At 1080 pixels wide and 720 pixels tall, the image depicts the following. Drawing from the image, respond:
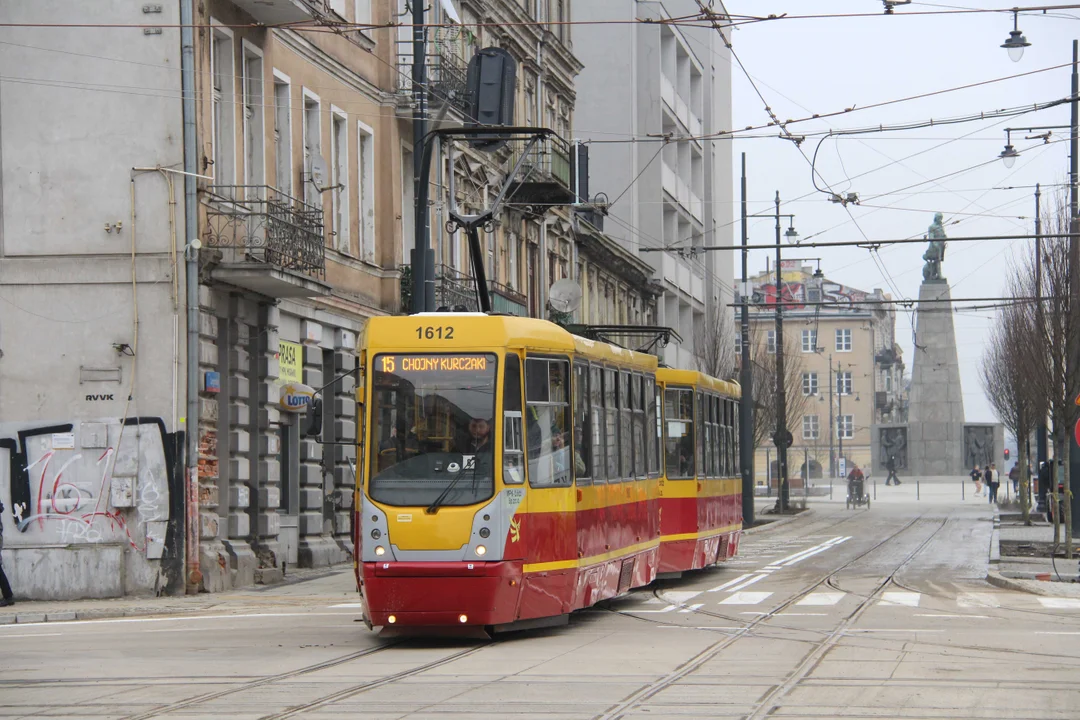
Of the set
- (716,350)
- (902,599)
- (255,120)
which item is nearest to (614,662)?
(902,599)

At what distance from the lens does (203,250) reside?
78.3ft

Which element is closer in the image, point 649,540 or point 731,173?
point 649,540

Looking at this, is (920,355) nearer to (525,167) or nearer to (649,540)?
(525,167)

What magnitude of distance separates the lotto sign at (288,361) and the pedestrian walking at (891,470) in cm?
6592

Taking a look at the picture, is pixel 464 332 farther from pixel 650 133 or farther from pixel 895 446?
pixel 895 446

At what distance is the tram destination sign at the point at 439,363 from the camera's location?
15.8 metres

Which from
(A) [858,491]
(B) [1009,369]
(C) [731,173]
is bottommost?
(A) [858,491]

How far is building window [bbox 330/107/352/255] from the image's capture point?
1168 inches

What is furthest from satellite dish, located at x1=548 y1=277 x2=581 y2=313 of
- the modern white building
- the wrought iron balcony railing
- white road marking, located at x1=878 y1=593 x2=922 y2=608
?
the modern white building

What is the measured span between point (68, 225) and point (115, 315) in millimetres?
1511

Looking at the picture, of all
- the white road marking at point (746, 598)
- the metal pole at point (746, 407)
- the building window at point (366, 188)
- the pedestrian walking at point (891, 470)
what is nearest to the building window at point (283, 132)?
the building window at point (366, 188)

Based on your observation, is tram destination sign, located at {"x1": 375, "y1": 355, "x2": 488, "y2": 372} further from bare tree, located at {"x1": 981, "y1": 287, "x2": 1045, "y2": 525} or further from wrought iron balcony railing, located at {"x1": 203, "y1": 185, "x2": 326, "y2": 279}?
bare tree, located at {"x1": 981, "y1": 287, "x2": 1045, "y2": 525}

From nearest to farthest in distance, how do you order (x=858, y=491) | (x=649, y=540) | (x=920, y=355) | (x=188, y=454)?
(x=649, y=540)
(x=188, y=454)
(x=858, y=491)
(x=920, y=355)

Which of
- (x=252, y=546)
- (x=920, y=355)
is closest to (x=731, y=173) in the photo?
(x=920, y=355)
